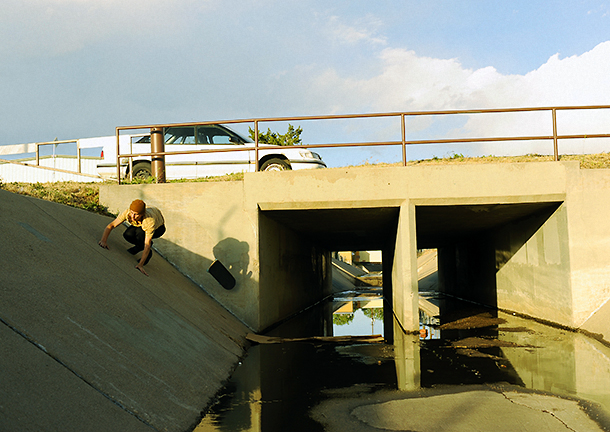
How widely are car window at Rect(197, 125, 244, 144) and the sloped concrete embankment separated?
5559mm

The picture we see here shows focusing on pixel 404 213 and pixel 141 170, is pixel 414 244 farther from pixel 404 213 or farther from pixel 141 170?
pixel 141 170

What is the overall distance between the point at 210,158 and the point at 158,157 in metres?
1.63

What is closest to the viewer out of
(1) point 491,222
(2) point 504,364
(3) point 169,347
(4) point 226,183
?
(3) point 169,347

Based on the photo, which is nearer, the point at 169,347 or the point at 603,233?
the point at 169,347

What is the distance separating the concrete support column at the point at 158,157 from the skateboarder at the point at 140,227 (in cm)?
312

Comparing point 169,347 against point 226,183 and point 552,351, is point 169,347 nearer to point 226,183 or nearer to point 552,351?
point 226,183

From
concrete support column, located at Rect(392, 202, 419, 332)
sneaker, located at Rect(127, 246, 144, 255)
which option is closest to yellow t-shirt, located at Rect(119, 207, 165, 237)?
sneaker, located at Rect(127, 246, 144, 255)

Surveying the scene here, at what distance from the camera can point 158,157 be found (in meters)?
11.1

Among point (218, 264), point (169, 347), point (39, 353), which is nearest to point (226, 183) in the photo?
point (218, 264)

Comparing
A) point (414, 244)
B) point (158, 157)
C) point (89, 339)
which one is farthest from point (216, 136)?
point (89, 339)

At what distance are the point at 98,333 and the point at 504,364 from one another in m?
5.58

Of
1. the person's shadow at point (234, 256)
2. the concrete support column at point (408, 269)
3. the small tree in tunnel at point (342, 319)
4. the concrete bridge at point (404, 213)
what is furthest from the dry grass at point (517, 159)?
the person's shadow at point (234, 256)

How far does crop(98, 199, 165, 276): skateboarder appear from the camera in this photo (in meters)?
7.45

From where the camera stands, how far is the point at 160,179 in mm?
11055
